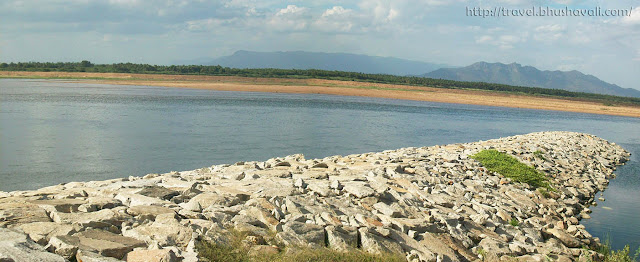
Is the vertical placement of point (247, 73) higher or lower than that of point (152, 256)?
higher

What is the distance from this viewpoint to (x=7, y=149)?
1867cm

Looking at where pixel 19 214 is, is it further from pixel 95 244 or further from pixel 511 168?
pixel 511 168

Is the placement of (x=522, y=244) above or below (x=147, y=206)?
below

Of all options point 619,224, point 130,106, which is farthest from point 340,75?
point 619,224

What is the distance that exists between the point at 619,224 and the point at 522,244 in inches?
228

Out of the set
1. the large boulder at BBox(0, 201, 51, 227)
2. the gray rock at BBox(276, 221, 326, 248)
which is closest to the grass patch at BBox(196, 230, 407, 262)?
the gray rock at BBox(276, 221, 326, 248)

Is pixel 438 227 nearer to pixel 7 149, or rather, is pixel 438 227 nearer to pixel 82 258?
pixel 82 258

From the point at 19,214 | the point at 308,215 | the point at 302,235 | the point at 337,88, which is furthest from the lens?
the point at 337,88

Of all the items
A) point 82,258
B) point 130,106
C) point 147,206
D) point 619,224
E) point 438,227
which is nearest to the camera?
point 82,258

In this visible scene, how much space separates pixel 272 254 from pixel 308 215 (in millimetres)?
1520

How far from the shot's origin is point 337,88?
278 feet

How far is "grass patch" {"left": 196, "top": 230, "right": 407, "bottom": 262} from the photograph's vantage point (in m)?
6.11

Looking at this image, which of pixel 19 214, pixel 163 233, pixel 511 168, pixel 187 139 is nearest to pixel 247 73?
pixel 187 139

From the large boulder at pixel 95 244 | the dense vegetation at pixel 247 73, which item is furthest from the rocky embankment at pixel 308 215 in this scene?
the dense vegetation at pixel 247 73
